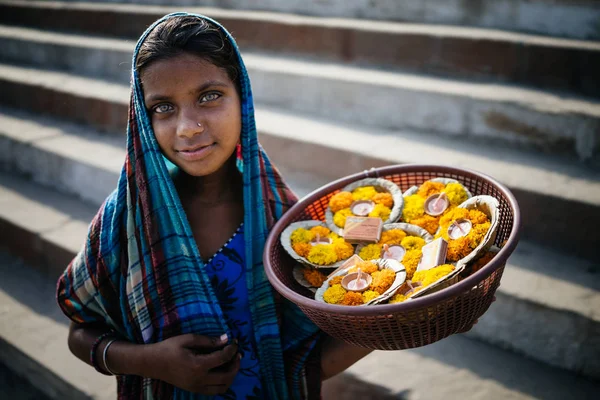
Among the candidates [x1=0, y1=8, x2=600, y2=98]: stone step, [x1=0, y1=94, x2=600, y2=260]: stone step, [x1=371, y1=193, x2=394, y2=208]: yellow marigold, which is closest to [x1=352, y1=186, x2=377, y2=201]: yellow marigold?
[x1=371, y1=193, x2=394, y2=208]: yellow marigold

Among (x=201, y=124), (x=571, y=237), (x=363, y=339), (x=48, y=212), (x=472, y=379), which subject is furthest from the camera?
(x=48, y=212)

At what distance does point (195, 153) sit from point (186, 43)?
0.87 ft

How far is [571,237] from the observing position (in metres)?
2.26

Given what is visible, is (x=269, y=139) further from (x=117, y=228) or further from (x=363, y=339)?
(x=363, y=339)

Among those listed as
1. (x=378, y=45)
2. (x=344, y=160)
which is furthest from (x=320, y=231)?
(x=378, y=45)

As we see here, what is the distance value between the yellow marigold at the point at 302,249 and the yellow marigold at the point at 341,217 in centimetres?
13

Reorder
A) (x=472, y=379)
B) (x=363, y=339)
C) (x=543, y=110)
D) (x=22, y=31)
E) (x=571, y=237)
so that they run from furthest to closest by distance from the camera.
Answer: (x=22, y=31), (x=543, y=110), (x=571, y=237), (x=472, y=379), (x=363, y=339)

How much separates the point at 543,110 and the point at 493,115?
0.24 m

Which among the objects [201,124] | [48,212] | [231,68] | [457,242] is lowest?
[48,212]

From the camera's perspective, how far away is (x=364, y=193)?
1.54 m

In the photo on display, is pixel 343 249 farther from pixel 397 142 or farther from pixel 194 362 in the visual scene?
pixel 397 142

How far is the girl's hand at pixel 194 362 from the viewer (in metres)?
1.35

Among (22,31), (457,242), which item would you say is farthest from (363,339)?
(22,31)

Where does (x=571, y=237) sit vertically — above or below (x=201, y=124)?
below
